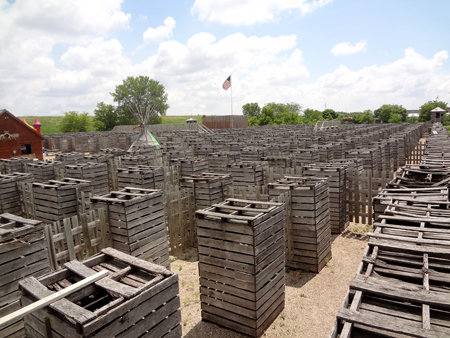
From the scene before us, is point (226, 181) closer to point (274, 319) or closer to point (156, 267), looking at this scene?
point (274, 319)

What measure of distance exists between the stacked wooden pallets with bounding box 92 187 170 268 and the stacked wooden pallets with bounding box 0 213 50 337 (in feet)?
6.59

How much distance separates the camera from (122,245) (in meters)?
7.62

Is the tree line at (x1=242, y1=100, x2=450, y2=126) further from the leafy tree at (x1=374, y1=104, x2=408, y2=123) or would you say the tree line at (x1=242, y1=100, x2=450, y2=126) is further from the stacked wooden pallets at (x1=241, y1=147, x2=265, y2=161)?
the stacked wooden pallets at (x1=241, y1=147, x2=265, y2=161)

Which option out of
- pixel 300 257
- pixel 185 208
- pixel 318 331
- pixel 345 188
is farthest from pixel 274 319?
pixel 345 188

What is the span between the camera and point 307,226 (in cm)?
896

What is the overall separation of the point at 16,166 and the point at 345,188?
60.3ft

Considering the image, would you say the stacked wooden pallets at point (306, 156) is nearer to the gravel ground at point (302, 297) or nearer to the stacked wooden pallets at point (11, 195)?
the gravel ground at point (302, 297)

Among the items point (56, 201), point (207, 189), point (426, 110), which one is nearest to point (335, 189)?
point (207, 189)

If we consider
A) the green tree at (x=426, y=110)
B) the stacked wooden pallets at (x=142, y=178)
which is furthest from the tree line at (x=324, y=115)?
the stacked wooden pallets at (x=142, y=178)

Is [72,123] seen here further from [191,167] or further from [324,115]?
[324,115]

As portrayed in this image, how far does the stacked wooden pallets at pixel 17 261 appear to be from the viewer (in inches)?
203

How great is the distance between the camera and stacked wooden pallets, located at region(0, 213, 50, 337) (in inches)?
203

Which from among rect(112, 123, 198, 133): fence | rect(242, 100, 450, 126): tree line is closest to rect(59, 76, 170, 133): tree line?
rect(112, 123, 198, 133): fence

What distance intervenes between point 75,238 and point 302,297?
5.99 m
